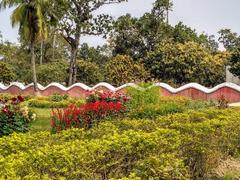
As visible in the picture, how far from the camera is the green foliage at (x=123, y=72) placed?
1569 inches

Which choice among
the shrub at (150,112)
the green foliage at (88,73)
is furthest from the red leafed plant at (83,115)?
the green foliage at (88,73)

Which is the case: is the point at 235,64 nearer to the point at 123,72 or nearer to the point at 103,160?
the point at 123,72

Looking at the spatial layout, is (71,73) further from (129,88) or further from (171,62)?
(129,88)

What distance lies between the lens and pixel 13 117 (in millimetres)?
12461

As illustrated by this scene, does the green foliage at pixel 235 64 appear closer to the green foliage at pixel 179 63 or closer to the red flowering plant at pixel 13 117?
the green foliage at pixel 179 63

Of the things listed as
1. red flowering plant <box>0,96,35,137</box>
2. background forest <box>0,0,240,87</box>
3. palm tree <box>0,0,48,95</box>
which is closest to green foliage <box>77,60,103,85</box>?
background forest <box>0,0,240,87</box>

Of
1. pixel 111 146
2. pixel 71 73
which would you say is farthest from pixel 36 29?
pixel 111 146

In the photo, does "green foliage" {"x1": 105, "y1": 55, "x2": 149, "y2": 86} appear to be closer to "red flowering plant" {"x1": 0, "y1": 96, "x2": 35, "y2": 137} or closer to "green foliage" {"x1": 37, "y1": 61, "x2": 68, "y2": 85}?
"green foliage" {"x1": 37, "y1": 61, "x2": 68, "y2": 85}

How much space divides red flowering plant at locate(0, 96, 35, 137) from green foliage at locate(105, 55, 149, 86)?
2647 centimetres

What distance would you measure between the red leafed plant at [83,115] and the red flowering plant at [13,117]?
1071mm

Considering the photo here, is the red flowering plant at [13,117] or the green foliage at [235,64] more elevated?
the green foliage at [235,64]

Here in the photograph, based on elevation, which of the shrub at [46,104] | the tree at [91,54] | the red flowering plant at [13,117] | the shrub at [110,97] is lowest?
the shrub at [46,104]

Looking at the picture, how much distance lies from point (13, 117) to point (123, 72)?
27.8 m

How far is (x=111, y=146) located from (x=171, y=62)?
34.8 meters
